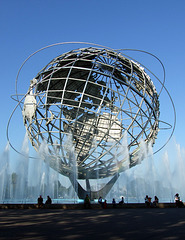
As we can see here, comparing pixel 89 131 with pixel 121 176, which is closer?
pixel 89 131

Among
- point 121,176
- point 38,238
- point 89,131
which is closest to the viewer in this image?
point 38,238

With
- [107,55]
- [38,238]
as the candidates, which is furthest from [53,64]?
[38,238]

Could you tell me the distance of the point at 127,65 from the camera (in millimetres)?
13719

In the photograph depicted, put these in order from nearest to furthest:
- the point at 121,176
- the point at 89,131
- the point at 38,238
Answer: the point at 38,238
the point at 89,131
the point at 121,176

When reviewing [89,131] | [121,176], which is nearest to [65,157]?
[89,131]

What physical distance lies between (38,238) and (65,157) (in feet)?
33.0

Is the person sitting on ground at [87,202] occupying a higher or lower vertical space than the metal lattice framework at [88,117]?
lower

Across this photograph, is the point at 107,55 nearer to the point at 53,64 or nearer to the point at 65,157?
the point at 53,64

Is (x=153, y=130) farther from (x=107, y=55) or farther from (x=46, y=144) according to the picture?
(x=46, y=144)

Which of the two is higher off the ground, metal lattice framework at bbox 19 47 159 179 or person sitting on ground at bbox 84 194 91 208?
metal lattice framework at bbox 19 47 159 179

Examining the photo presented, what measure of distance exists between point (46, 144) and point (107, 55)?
637 cm

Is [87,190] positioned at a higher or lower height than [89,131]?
lower

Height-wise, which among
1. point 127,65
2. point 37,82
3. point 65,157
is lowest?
point 65,157

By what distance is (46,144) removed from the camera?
13.2 meters
